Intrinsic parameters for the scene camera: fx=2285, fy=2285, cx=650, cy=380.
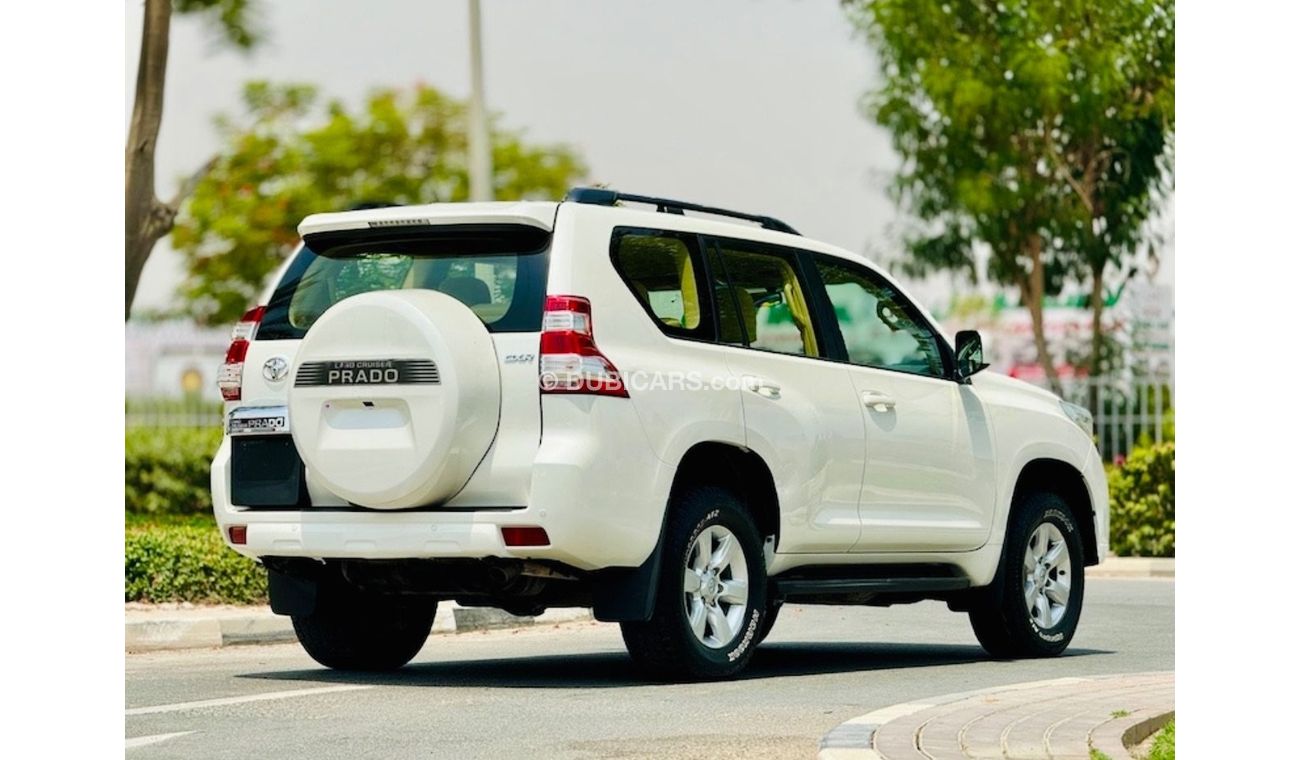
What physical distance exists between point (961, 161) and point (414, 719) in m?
21.6

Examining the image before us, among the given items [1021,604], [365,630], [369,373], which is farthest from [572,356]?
[1021,604]

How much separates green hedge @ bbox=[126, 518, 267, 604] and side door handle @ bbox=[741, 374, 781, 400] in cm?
448

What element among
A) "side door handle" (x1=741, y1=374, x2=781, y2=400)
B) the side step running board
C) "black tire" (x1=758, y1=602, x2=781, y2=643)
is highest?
"side door handle" (x1=741, y1=374, x2=781, y2=400)

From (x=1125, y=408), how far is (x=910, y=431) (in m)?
15.8

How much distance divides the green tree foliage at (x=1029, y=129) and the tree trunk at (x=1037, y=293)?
29mm

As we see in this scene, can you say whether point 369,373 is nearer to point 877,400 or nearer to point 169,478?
point 877,400

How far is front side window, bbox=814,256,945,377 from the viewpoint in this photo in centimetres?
1087

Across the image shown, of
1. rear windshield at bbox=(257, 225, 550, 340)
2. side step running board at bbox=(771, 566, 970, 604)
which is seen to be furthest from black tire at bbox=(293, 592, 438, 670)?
side step running board at bbox=(771, 566, 970, 604)

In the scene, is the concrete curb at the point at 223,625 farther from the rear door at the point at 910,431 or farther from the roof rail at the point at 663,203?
the roof rail at the point at 663,203

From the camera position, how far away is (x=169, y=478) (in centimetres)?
2319

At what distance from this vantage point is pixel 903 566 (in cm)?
1084

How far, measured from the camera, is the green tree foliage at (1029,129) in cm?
2559

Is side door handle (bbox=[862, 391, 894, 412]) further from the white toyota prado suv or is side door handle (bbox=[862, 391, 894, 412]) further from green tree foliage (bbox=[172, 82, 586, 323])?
green tree foliage (bbox=[172, 82, 586, 323])

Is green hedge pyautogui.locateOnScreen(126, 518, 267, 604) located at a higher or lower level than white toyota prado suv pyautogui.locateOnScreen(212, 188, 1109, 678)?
lower
